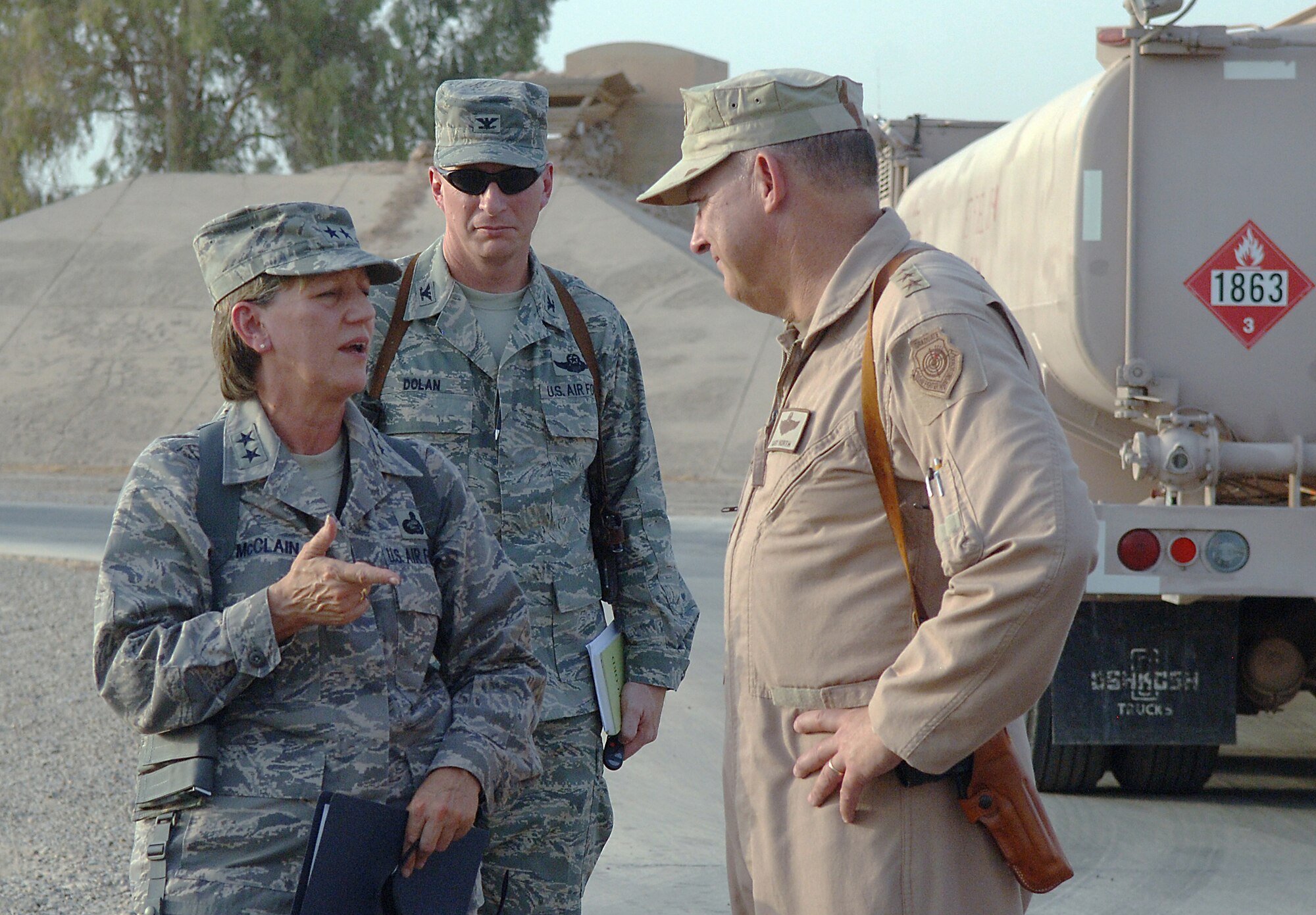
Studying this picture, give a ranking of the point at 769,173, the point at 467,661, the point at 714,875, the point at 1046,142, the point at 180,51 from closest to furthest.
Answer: the point at 769,173 → the point at 467,661 → the point at 714,875 → the point at 1046,142 → the point at 180,51

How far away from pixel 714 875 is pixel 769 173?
128 inches

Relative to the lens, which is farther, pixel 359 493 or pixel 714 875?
pixel 714 875

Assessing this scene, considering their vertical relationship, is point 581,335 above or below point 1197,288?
above

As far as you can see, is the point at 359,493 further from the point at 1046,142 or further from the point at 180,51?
the point at 180,51

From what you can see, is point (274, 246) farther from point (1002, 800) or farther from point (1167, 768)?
point (1167, 768)

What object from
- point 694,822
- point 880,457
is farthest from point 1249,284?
point 880,457

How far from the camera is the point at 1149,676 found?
561 centimetres

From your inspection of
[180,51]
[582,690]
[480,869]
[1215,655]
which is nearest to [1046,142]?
[1215,655]

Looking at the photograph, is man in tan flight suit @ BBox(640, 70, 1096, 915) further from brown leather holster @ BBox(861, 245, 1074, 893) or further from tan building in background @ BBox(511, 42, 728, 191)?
tan building in background @ BBox(511, 42, 728, 191)

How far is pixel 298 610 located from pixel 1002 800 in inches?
43.4

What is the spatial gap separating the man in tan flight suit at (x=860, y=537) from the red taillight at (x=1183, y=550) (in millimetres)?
3079

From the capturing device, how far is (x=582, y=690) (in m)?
3.18

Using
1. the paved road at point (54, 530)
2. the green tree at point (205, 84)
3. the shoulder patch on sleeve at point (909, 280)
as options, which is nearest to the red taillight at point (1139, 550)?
the shoulder patch on sleeve at point (909, 280)

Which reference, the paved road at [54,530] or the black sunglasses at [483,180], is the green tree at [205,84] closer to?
the paved road at [54,530]
